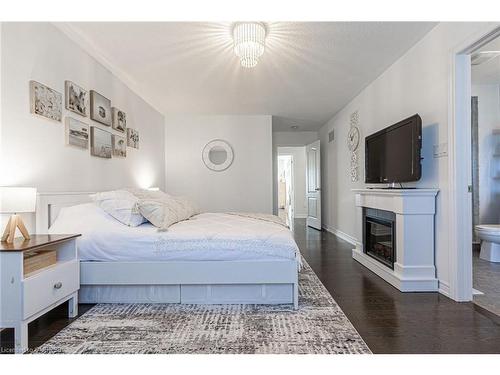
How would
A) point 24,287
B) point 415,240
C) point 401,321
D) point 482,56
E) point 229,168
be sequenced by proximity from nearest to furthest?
point 24,287 < point 401,321 < point 415,240 < point 482,56 < point 229,168

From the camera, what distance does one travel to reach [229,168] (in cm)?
579

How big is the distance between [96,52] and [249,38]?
1.66 meters

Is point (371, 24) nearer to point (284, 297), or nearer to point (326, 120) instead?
point (284, 297)

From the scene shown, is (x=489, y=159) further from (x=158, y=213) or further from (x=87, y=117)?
(x=87, y=117)

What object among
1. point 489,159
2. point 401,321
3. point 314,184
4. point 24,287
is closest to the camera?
point 24,287

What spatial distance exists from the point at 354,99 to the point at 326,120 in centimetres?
155

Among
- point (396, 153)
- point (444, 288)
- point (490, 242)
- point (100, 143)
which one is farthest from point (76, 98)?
point (490, 242)

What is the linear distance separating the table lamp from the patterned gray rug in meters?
0.71

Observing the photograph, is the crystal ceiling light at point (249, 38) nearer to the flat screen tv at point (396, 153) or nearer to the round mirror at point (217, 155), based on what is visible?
the flat screen tv at point (396, 153)

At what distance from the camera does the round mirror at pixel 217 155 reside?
577 centimetres

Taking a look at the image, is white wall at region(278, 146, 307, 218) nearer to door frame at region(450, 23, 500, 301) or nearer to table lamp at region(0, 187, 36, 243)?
door frame at region(450, 23, 500, 301)

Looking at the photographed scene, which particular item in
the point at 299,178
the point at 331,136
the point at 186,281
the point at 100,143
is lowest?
the point at 186,281

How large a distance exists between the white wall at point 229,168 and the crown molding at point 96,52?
1.59 metres

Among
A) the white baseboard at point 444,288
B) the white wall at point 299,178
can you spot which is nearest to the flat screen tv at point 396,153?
the white baseboard at point 444,288
